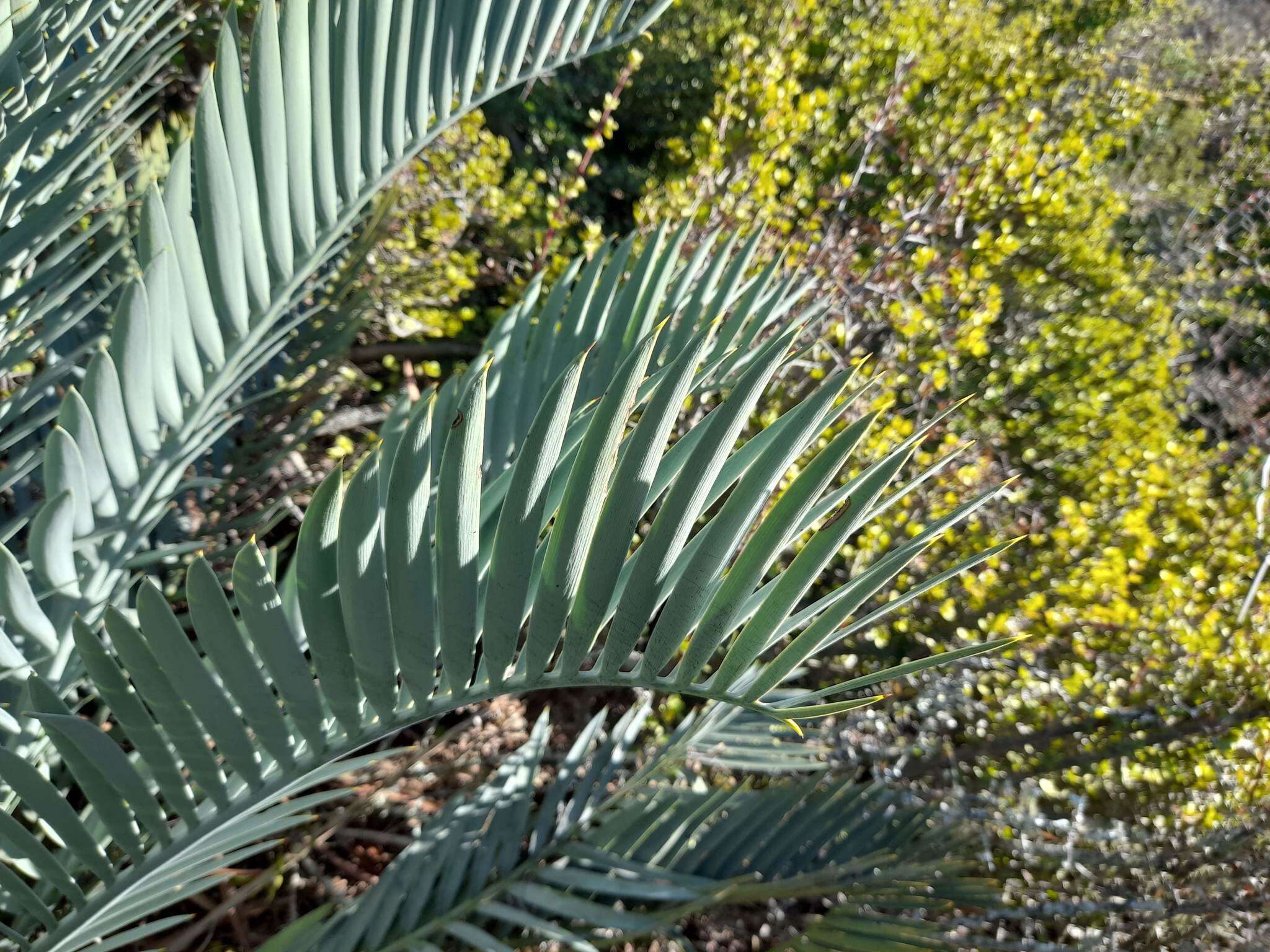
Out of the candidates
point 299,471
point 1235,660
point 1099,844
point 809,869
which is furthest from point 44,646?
point 1235,660

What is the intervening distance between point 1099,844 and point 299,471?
2.30 meters

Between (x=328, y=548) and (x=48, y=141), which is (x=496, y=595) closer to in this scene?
(x=328, y=548)

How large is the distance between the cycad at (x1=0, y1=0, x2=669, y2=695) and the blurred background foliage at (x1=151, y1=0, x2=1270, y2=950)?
53 centimetres

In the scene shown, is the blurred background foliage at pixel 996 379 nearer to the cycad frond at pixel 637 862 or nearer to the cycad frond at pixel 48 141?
the cycad frond at pixel 48 141

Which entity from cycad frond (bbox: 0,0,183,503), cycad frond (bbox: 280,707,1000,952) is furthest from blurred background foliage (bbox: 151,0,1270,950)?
cycad frond (bbox: 280,707,1000,952)

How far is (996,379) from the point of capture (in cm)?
326

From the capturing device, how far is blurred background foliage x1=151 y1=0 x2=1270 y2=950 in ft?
6.83

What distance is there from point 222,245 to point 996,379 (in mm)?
3082

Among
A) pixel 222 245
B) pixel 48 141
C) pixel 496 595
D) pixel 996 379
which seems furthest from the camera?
pixel 996 379

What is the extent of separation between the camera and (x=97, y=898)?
665 mm

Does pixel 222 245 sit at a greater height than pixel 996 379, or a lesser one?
lesser

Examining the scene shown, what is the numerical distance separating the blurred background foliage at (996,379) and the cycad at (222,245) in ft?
1.73

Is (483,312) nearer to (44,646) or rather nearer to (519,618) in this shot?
(44,646)

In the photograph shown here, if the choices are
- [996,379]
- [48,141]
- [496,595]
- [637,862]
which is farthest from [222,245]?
[996,379]
